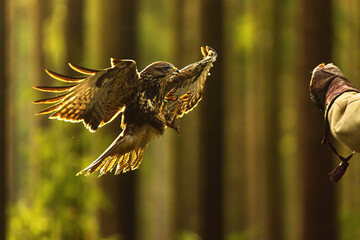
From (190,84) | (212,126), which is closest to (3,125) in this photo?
(190,84)

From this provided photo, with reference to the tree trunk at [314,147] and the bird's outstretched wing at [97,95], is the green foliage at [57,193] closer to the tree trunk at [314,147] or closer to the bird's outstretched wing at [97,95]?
the tree trunk at [314,147]

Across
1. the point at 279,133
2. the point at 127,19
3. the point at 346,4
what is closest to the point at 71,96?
the point at 127,19

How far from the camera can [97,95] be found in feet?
7.27

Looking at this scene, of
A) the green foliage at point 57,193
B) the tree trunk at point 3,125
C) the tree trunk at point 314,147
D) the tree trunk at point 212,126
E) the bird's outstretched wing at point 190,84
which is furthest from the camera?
the tree trunk at point 212,126

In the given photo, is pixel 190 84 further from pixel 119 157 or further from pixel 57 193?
pixel 57 193

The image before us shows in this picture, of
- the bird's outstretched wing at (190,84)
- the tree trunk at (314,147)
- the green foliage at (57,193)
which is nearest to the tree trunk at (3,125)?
the green foliage at (57,193)

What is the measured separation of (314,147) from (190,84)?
469 cm

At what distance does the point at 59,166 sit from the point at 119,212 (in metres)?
1.43

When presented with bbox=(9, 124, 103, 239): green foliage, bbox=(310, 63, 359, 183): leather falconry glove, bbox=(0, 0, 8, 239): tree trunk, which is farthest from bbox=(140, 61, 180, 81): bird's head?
bbox=(9, 124, 103, 239): green foliage

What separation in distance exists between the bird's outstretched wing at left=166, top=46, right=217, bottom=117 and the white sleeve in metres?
0.60

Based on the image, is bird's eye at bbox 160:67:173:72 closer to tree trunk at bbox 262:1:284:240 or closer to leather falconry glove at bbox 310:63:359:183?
leather falconry glove at bbox 310:63:359:183

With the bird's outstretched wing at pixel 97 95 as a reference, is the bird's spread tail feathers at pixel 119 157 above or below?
below

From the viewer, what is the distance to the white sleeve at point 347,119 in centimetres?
223

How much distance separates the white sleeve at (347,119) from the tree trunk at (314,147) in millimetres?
4510
